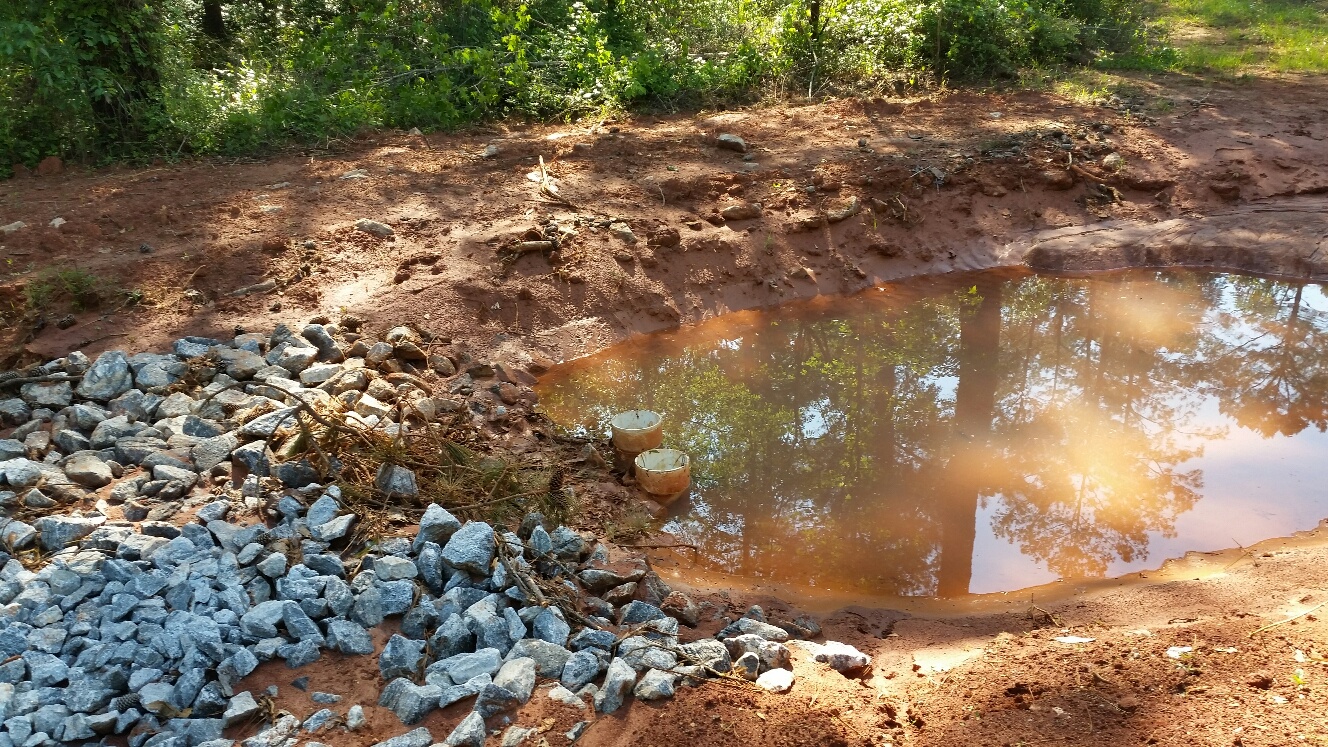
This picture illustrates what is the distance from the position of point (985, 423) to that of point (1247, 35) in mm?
9169

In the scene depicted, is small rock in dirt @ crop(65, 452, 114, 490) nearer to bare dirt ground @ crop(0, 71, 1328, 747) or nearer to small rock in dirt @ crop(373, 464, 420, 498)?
small rock in dirt @ crop(373, 464, 420, 498)

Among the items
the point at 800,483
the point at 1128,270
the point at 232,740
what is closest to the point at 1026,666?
the point at 800,483

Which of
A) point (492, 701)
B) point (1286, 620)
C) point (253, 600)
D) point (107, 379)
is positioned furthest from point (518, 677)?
point (107, 379)

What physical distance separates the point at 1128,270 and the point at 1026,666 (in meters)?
5.48

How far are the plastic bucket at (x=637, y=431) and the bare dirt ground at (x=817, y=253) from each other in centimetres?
109

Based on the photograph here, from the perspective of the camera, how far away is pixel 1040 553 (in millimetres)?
4762

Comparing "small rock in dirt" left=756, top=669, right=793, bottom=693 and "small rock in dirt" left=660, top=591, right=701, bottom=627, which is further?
"small rock in dirt" left=660, top=591, right=701, bottom=627

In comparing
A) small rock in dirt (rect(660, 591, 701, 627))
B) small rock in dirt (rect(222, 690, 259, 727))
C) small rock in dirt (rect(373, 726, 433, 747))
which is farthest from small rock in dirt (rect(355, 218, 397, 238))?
small rock in dirt (rect(373, 726, 433, 747))

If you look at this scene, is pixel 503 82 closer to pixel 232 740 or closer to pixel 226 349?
pixel 226 349

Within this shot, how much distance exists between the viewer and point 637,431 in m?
5.17

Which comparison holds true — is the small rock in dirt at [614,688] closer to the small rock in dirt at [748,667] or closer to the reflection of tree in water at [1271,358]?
the small rock in dirt at [748,667]

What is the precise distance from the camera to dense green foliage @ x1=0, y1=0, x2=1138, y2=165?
784 cm

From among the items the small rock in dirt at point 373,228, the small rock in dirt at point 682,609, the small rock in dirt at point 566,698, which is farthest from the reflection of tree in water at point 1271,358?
the small rock in dirt at point 373,228

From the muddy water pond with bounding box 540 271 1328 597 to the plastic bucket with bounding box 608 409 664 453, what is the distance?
13.9 inches
